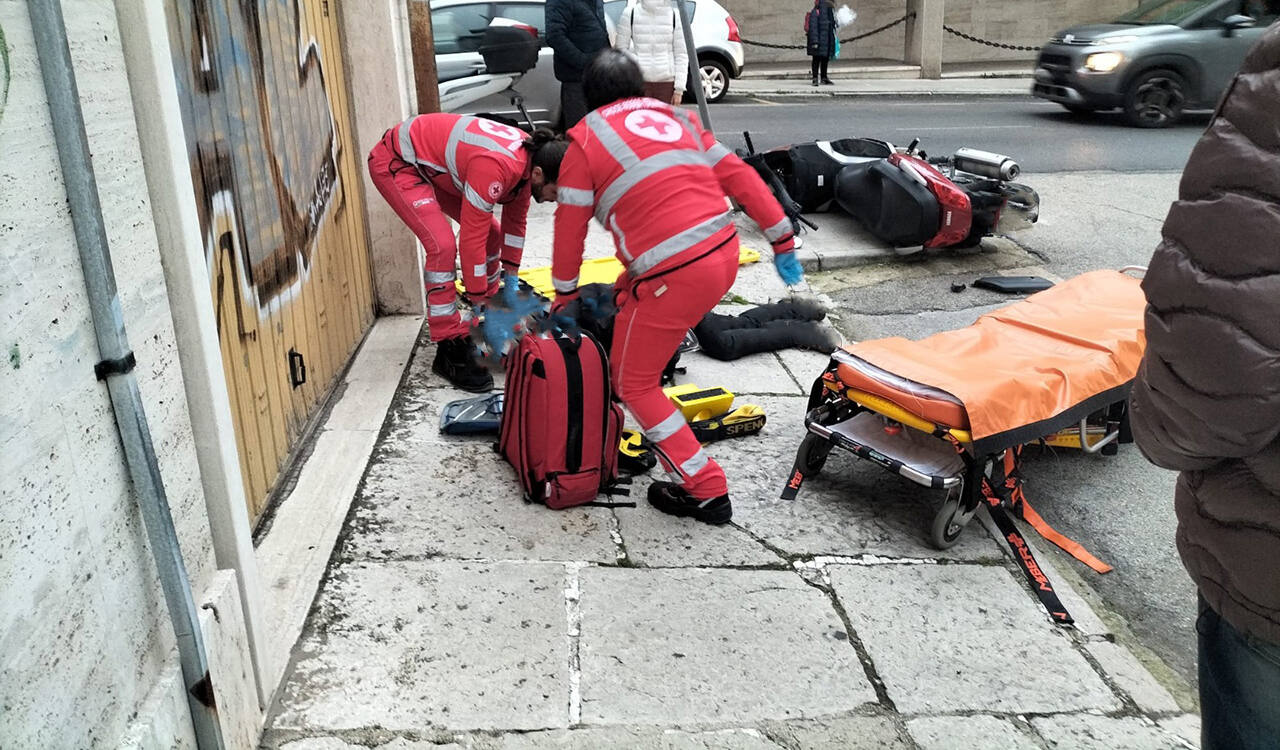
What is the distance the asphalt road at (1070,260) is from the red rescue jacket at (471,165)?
218 centimetres

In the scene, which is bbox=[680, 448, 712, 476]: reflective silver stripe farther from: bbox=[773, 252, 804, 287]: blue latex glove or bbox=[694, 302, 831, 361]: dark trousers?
bbox=[694, 302, 831, 361]: dark trousers

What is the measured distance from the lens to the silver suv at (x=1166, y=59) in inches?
498

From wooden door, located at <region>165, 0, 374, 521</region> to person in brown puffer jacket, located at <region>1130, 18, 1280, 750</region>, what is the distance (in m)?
2.67

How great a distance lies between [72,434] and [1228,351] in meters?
1.87

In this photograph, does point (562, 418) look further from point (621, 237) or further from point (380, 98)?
point (380, 98)

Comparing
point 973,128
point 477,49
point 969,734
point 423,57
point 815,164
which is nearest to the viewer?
point 969,734

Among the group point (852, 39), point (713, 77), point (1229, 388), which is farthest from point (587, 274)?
point (852, 39)

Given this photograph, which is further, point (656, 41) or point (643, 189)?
point (656, 41)

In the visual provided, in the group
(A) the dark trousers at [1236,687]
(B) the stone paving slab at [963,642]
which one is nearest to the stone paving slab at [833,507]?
(B) the stone paving slab at [963,642]

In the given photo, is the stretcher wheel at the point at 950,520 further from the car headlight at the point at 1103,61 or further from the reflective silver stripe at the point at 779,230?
the car headlight at the point at 1103,61

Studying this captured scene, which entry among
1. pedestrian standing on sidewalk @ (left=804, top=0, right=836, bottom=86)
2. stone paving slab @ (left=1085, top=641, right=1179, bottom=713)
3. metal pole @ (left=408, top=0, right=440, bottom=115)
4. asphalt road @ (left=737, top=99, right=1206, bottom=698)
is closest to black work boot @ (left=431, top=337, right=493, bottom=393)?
asphalt road @ (left=737, top=99, right=1206, bottom=698)

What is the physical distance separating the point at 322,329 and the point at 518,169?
1161 millimetres

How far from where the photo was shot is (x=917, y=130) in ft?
43.5

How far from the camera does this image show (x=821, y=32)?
18625mm
